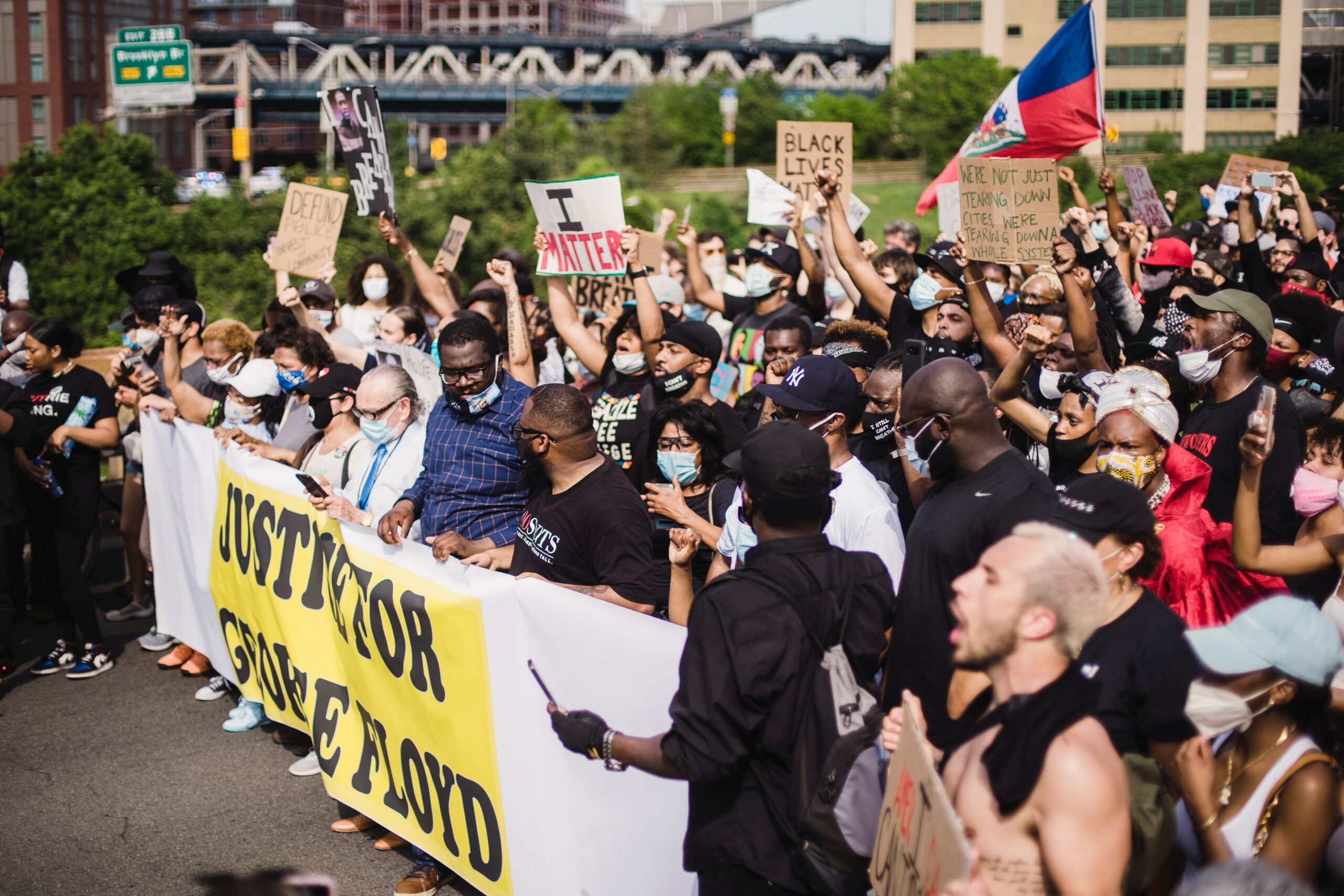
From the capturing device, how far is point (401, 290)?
374 inches

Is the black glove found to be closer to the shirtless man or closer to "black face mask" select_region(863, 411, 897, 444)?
the shirtless man

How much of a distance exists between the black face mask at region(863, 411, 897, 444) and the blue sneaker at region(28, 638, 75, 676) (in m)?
5.01

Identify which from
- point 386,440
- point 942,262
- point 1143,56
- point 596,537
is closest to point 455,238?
point 386,440

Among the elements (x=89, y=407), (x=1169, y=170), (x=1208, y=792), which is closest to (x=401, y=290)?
(x=89, y=407)

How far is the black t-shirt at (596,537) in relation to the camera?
4.52 meters

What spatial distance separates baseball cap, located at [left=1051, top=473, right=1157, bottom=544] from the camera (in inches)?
127

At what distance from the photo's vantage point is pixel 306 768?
19.6 feet

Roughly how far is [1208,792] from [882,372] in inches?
98.2

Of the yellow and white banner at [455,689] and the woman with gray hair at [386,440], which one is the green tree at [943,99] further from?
the yellow and white banner at [455,689]

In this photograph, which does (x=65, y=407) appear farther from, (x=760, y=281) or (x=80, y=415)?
(x=760, y=281)

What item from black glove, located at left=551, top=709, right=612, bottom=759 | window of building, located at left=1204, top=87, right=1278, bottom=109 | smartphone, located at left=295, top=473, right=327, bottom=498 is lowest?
black glove, located at left=551, top=709, right=612, bottom=759

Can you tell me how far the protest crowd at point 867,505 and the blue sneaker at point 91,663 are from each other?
2cm

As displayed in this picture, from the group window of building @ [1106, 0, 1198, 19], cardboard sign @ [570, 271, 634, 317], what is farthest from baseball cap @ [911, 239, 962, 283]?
window of building @ [1106, 0, 1198, 19]

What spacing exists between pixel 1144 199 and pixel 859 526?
782 cm
